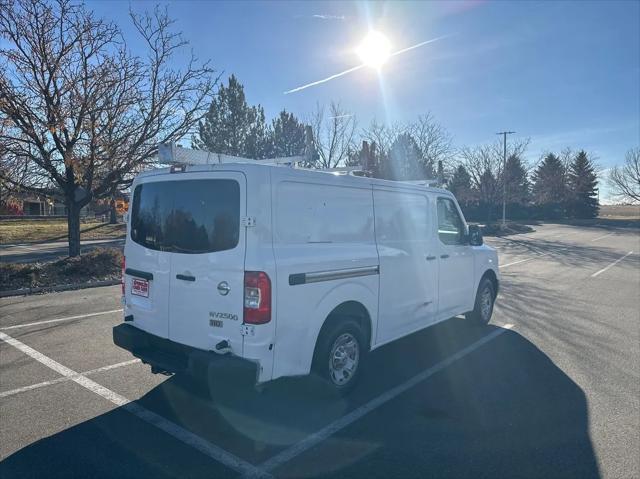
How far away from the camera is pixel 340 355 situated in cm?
434

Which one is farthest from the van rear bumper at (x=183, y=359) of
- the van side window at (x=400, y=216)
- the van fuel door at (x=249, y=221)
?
the van side window at (x=400, y=216)

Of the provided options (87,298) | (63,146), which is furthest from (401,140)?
(87,298)

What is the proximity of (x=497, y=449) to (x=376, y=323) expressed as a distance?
1.62 metres

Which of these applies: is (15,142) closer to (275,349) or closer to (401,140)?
(275,349)

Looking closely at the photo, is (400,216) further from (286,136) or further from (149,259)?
(286,136)

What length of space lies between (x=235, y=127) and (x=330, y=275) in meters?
30.4

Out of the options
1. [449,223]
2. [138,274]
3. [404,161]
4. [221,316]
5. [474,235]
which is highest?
[404,161]

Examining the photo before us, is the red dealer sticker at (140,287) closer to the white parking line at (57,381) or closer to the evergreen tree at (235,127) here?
the white parking line at (57,381)

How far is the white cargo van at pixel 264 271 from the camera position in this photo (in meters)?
3.55

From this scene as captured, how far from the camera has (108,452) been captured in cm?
335

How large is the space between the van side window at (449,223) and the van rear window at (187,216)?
312cm

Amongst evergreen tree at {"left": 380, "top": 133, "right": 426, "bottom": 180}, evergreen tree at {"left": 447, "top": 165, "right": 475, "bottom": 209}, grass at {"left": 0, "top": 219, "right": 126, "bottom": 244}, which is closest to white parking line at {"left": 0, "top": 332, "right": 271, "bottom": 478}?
grass at {"left": 0, "top": 219, "right": 126, "bottom": 244}

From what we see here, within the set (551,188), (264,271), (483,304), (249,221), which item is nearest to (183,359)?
(264,271)

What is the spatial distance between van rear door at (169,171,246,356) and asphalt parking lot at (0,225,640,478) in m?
0.54
